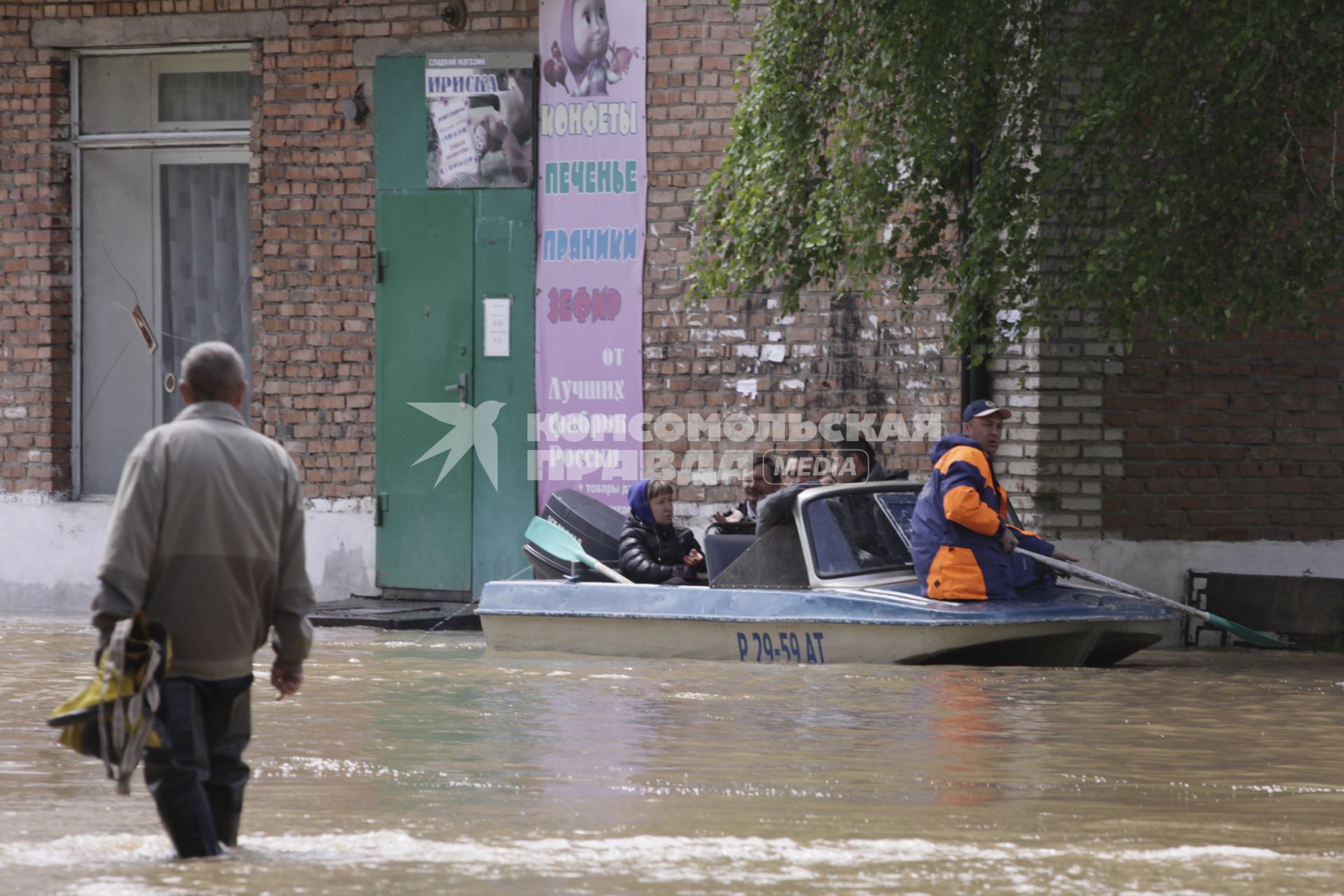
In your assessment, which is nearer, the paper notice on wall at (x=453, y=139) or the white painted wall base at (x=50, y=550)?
the paper notice on wall at (x=453, y=139)

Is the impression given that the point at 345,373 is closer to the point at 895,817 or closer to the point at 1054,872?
the point at 895,817

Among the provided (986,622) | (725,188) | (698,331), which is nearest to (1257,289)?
(986,622)

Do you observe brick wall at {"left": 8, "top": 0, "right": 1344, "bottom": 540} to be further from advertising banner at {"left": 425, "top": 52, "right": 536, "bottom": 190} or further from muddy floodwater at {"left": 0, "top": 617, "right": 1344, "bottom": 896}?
muddy floodwater at {"left": 0, "top": 617, "right": 1344, "bottom": 896}

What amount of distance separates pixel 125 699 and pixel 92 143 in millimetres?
11393

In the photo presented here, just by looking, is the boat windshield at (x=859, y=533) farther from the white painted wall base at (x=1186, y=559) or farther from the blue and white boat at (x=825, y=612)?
the white painted wall base at (x=1186, y=559)

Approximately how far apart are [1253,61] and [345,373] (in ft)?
24.7

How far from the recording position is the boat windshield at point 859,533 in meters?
11.4

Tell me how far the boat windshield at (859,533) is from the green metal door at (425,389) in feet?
13.6

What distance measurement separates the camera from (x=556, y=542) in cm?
1283

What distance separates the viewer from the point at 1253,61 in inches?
403

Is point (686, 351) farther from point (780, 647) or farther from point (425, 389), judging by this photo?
point (780, 647)

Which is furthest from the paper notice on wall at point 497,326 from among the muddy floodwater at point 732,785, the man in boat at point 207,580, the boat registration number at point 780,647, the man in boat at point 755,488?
the man in boat at point 207,580

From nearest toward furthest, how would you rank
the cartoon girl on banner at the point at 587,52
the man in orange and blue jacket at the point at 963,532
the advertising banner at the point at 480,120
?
the man in orange and blue jacket at the point at 963,532
the cartoon girl on banner at the point at 587,52
the advertising banner at the point at 480,120

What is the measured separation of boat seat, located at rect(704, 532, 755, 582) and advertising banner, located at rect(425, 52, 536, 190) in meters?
3.82
